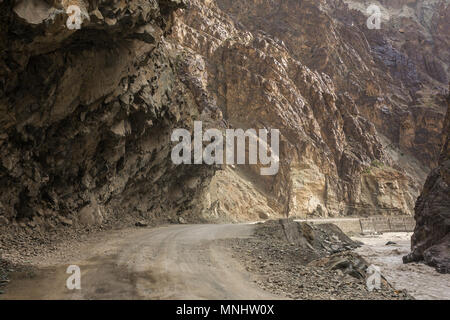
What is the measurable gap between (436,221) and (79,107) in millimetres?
22317

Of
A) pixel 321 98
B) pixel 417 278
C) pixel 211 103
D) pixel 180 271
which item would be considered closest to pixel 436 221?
pixel 417 278

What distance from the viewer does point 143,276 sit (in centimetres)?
721

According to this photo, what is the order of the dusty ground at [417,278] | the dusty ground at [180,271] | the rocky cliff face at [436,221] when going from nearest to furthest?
the dusty ground at [180,271] → the dusty ground at [417,278] → the rocky cliff face at [436,221]

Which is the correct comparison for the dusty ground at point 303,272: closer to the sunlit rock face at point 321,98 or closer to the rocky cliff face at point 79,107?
the rocky cliff face at point 79,107

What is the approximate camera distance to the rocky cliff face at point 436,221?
17.1 m

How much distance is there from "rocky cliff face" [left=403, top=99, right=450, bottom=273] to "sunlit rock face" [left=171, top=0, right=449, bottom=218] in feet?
20.6

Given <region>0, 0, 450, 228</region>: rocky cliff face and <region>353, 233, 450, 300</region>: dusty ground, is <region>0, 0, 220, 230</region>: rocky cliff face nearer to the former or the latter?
<region>0, 0, 450, 228</region>: rocky cliff face

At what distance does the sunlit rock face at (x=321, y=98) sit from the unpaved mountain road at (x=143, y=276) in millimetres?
25050

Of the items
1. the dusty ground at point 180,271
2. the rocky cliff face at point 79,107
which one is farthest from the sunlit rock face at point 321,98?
the dusty ground at point 180,271

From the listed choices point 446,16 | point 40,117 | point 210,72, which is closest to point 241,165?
point 210,72

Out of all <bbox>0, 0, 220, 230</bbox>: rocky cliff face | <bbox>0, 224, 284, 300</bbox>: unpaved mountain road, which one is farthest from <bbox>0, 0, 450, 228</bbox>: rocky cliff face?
<bbox>0, 224, 284, 300</bbox>: unpaved mountain road

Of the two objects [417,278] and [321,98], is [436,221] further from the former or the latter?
[321,98]
